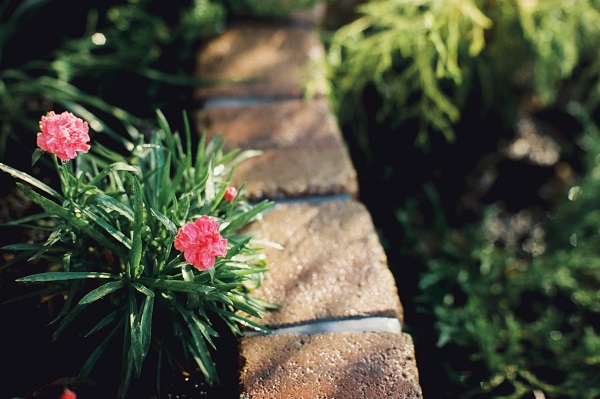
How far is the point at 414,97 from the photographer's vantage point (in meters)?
2.24

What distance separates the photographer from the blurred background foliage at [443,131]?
174 centimetres

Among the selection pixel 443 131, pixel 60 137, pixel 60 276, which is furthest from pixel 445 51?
pixel 60 276

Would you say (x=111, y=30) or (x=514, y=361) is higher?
(x=111, y=30)

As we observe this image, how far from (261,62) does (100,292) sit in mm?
1108

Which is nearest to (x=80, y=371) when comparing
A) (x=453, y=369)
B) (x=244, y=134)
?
(x=244, y=134)

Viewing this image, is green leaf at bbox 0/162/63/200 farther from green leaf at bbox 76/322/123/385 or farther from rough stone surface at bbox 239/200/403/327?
rough stone surface at bbox 239/200/403/327

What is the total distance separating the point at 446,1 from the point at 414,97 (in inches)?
15.7

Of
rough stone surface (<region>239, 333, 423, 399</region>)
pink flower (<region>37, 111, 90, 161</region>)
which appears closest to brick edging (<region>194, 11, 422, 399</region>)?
rough stone surface (<region>239, 333, 423, 399</region>)

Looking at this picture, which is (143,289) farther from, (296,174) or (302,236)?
(296,174)

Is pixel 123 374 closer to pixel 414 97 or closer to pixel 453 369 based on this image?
pixel 453 369

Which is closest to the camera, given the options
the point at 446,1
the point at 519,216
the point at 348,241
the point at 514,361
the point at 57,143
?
the point at 57,143

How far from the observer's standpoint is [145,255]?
1.26 metres

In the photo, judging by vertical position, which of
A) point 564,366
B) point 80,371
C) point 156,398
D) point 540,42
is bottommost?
point 564,366

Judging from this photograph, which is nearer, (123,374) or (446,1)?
(123,374)
